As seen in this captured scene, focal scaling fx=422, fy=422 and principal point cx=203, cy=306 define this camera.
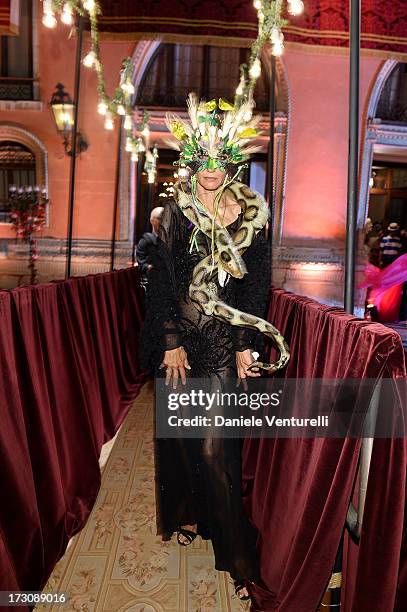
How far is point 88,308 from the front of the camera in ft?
10.9

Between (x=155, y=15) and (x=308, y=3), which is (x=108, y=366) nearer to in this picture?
(x=155, y=15)

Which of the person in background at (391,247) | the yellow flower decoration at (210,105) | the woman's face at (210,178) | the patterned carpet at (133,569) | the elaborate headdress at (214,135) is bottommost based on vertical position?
the patterned carpet at (133,569)

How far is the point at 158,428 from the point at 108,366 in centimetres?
166

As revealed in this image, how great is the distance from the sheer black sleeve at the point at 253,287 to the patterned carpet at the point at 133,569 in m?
1.21

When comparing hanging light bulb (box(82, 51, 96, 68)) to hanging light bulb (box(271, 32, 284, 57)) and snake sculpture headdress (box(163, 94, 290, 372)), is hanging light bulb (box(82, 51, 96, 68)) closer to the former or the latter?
hanging light bulb (box(271, 32, 284, 57))

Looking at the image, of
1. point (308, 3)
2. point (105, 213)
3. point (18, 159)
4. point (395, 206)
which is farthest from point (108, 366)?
point (395, 206)

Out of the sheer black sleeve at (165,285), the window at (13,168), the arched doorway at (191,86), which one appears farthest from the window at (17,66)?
the sheer black sleeve at (165,285)

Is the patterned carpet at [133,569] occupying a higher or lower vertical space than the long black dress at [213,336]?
lower

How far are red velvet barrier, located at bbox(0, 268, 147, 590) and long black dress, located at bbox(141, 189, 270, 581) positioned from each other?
60cm

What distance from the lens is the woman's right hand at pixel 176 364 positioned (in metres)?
2.00

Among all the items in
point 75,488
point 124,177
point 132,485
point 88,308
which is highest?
point 124,177


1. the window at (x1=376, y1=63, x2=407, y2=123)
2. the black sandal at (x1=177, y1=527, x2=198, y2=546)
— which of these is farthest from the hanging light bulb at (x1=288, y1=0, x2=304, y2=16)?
the window at (x1=376, y1=63, x2=407, y2=123)

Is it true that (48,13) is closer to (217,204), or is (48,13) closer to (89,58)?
(89,58)

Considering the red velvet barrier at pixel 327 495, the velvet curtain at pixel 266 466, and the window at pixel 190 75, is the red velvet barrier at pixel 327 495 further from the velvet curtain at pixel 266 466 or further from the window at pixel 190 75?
the window at pixel 190 75
